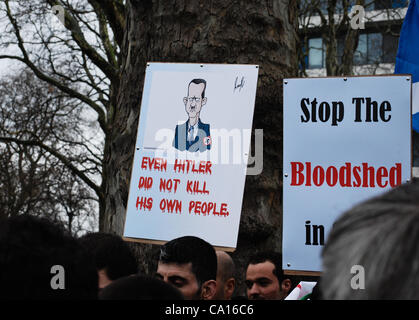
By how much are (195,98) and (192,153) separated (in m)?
0.29

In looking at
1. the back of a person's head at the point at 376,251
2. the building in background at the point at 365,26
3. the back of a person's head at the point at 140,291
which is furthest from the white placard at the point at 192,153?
the building in background at the point at 365,26

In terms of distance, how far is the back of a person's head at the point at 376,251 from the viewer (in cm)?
89

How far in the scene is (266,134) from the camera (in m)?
3.81

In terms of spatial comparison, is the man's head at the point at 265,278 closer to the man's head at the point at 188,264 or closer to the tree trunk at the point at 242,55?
the tree trunk at the point at 242,55

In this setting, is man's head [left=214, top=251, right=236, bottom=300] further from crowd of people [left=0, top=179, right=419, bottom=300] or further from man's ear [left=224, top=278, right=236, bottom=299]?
crowd of people [left=0, top=179, right=419, bottom=300]

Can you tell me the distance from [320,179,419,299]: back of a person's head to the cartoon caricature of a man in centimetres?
223

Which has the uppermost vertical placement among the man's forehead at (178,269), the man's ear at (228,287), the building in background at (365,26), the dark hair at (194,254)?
the building in background at (365,26)

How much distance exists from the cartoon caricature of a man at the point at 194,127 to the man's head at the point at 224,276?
0.56m

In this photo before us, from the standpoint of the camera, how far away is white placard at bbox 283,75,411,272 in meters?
A: 3.07

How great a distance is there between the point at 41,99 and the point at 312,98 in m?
13.8

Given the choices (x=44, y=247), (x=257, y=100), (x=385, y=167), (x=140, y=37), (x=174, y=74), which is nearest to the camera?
(x=44, y=247)

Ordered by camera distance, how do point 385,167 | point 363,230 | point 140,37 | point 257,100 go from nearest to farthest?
point 363,230 → point 385,167 → point 257,100 → point 140,37

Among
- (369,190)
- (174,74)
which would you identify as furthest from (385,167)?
(174,74)

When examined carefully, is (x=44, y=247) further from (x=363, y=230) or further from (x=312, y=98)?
(x=312, y=98)
